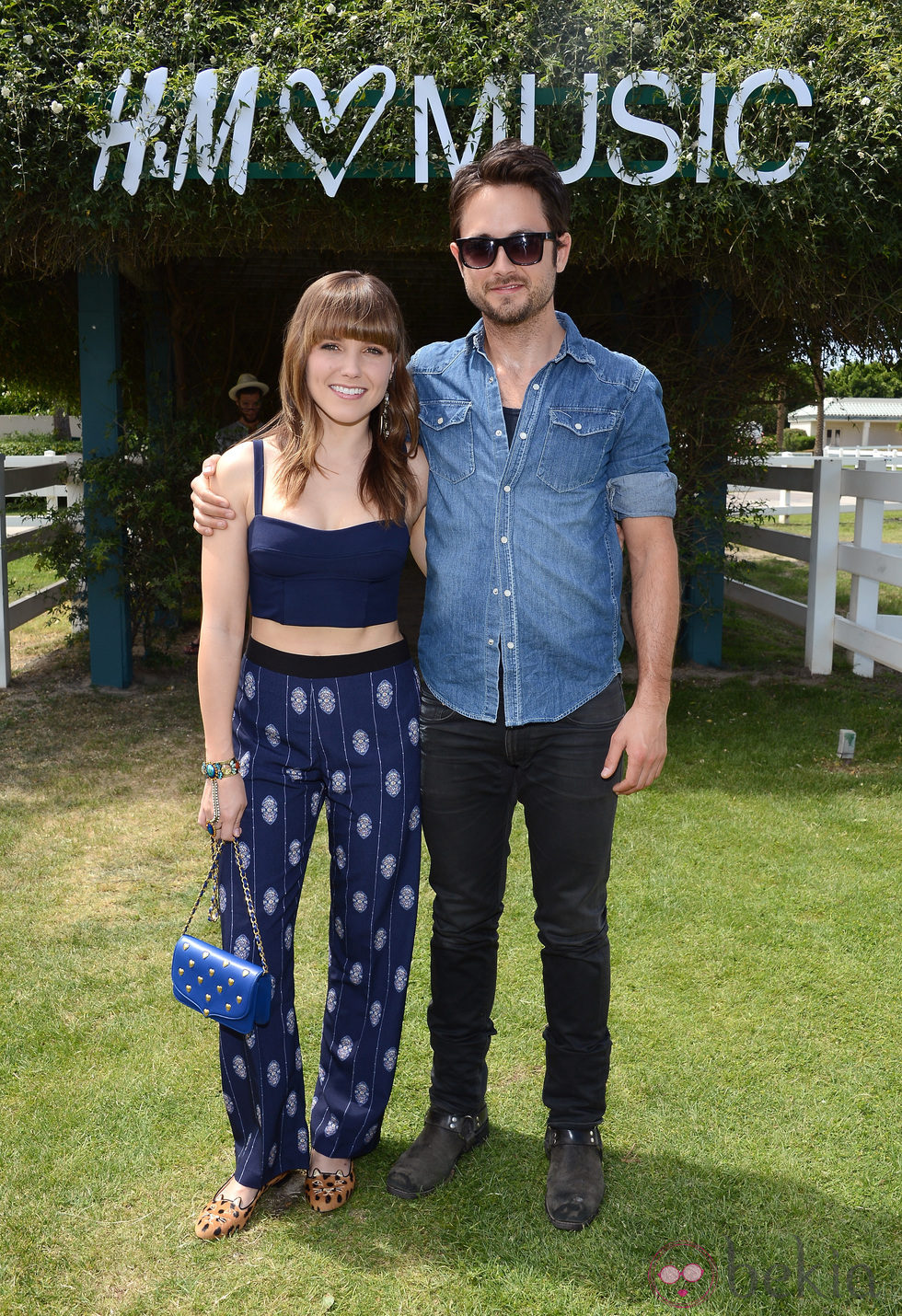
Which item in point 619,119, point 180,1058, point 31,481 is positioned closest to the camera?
point 180,1058

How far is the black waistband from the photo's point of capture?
7.76ft

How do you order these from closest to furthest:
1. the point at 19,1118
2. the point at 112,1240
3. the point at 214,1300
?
the point at 214,1300 → the point at 112,1240 → the point at 19,1118

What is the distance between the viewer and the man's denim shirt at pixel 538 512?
2412 mm

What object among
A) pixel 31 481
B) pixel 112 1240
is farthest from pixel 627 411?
pixel 31 481

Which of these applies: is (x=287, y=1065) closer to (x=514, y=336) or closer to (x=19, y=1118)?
(x=19, y=1118)

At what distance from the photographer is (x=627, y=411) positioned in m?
2.45

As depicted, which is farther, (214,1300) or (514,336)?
(514,336)

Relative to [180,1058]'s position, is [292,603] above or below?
above

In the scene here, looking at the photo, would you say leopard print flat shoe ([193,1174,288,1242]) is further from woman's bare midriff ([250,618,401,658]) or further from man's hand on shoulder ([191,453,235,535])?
man's hand on shoulder ([191,453,235,535])

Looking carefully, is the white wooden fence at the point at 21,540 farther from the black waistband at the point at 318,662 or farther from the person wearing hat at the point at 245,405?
the black waistband at the point at 318,662

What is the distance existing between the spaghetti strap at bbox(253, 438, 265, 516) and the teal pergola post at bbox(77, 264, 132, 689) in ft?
16.4

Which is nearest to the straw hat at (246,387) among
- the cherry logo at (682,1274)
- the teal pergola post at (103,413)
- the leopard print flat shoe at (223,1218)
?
the teal pergola post at (103,413)

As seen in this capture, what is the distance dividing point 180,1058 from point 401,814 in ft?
4.04

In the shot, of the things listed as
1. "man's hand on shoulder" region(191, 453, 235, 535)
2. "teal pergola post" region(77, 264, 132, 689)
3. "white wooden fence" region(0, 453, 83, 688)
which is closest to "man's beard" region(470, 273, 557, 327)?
"man's hand on shoulder" region(191, 453, 235, 535)
